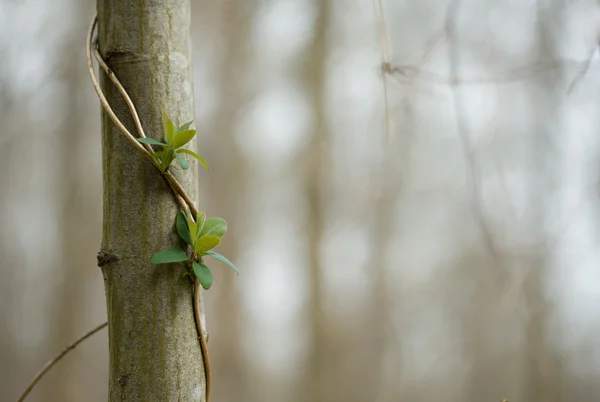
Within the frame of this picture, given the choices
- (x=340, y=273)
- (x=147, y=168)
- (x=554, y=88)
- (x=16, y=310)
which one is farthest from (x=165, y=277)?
(x=554, y=88)

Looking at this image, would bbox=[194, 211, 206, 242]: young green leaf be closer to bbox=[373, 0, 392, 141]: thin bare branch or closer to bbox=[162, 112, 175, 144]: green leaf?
bbox=[162, 112, 175, 144]: green leaf

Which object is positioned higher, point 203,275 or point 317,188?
point 317,188

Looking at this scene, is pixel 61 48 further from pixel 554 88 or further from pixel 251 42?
pixel 554 88

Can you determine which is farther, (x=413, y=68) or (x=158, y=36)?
(x=413, y=68)

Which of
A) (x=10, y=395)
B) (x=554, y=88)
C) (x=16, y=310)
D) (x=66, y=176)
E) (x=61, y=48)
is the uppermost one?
(x=61, y=48)

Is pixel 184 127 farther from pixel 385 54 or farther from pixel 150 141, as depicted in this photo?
pixel 385 54

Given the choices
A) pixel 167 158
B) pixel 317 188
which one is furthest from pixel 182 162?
pixel 317 188
